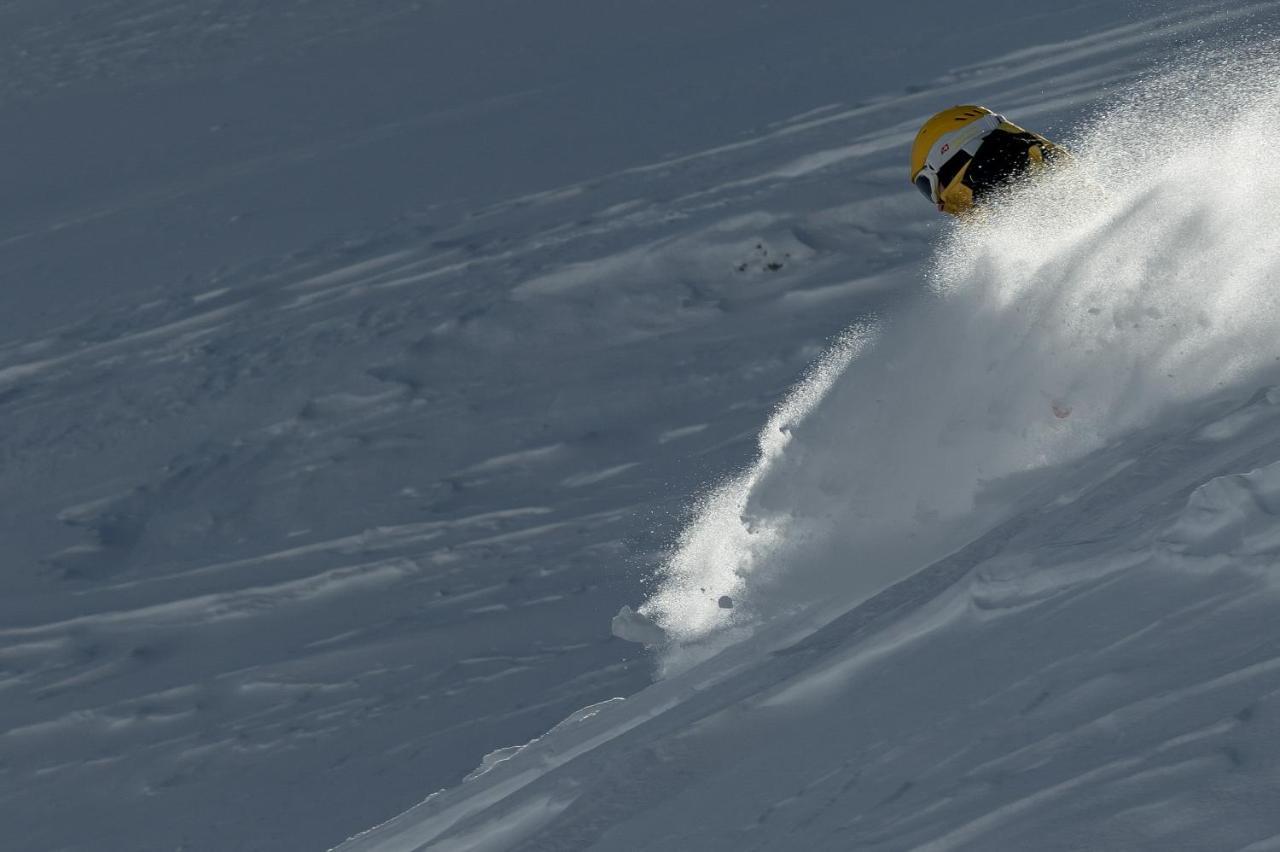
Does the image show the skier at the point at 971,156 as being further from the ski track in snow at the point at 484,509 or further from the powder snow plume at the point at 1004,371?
the ski track in snow at the point at 484,509

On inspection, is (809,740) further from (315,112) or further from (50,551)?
(315,112)

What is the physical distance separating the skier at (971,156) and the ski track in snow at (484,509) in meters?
1.96

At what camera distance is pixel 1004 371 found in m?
8.07

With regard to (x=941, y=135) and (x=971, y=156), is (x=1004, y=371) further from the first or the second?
(x=941, y=135)

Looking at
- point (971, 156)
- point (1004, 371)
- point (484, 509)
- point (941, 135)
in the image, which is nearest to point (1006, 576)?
point (1004, 371)

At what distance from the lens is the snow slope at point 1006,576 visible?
3.63m

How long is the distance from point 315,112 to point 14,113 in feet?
14.9

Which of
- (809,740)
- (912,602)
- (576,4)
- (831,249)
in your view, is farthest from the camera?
(576,4)

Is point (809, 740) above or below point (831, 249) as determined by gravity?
above

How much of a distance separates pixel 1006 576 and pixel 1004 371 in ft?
11.2

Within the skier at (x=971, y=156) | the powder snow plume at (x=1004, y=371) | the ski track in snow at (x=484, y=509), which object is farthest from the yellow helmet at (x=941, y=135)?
the ski track in snow at (x=484, y=509)

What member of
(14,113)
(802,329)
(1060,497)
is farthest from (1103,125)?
(14,113)

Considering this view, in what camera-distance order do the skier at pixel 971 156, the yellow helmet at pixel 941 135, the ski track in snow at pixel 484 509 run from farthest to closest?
the yellow helmet at pixel 941 135
the skier at pixel 971 156
the ski track in snow at pixel 484 509

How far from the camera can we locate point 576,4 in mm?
18547
